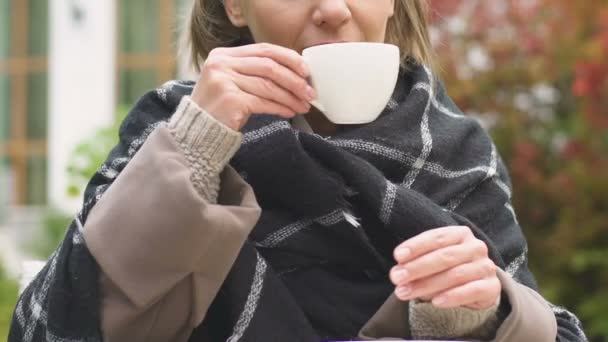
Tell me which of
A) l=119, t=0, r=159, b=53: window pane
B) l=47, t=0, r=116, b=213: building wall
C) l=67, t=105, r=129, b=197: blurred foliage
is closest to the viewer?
l=67, t=105, r=129, b=197: blurred foliage

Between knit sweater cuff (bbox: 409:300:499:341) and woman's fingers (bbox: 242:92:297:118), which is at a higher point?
woman's fingers (bbox: 242:92:297:118)

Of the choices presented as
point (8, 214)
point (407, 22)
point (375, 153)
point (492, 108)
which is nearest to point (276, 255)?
point (375, 153)

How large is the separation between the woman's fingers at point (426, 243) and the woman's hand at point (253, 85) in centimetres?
26

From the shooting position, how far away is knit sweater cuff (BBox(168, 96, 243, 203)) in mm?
1517

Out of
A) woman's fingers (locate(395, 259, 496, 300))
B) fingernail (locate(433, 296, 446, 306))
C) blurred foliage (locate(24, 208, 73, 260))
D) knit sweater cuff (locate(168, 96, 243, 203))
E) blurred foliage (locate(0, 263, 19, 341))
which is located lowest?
blurred foliage (locate(24, 208, 73, 260))

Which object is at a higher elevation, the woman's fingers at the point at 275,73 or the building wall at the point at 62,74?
the woman's fingers at the point at 275,73

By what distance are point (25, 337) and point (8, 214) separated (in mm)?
8114

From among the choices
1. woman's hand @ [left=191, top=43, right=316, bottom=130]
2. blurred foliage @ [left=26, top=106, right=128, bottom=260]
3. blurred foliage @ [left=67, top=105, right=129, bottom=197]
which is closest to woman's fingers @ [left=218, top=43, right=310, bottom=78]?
woman's hand @ [left=191, top=43, right=316, bottom=130]

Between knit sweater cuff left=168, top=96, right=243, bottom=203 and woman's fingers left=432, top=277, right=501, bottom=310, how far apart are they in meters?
0.35

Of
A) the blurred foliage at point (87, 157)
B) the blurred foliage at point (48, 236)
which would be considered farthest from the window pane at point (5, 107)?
the blurred foliage at point (87, 157)

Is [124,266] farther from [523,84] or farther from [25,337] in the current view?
[523,84]

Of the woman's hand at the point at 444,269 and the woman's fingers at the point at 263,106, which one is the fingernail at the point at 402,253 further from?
the woman's fingers at the point at 263,106

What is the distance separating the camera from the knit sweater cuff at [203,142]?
59.7 inches

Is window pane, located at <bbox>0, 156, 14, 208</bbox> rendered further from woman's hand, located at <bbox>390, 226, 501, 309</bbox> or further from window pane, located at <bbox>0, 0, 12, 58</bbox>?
woman's hand, located at <bbox>390, 226, 501, 309</bbox>
